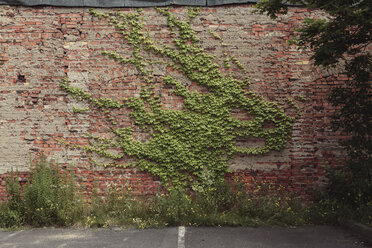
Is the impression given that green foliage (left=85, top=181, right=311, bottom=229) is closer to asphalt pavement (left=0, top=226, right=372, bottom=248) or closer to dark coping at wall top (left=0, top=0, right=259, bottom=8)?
asphalt pavement (left=0, top=226, right=372, bottom=248)

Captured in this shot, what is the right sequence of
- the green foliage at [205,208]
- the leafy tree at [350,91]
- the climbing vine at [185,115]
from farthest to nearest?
1. the climbing vine at [185,115]
2. the green foliage at [205,208]
3. the leafy tree at [350,91]

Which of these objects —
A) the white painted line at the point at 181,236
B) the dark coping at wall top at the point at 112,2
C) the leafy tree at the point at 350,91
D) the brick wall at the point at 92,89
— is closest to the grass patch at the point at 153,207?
the white painted line at the point at 181,236

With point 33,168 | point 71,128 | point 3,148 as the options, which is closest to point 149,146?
point 71,128

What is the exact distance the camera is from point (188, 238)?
14.2 ft

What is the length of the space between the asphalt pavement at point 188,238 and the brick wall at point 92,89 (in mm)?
1096

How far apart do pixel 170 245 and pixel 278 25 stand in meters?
4.91

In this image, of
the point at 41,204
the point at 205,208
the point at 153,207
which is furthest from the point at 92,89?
the point at 205,208

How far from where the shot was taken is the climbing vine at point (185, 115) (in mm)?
5488

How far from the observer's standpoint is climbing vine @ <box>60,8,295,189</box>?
549 cm

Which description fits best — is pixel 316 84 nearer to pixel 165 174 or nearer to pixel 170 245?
pixel 165 174

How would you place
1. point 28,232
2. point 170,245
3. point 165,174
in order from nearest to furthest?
point 170,245 → point 28,232 → point 165,174

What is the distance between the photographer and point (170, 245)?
4.07m

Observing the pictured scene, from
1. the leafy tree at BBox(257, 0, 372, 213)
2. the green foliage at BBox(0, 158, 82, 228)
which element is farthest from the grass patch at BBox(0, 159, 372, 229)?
the leafy tree at BBox(257, 0, 372, 213)

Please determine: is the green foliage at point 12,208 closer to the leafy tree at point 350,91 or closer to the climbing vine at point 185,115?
the climbing vine at point 185,115
